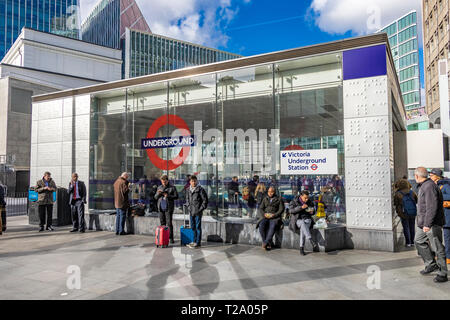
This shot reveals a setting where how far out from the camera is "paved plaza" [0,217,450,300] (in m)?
4.53

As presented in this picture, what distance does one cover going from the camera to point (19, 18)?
73.6 metres

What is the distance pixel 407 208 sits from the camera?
7.76 m

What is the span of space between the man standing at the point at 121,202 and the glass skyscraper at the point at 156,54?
82.4 metres

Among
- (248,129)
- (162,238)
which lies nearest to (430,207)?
(162,238)

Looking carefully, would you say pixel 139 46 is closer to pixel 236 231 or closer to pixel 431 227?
pixel 236 231

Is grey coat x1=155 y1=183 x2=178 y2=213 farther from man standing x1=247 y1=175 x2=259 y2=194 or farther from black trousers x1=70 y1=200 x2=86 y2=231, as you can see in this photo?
black trousers x1=70 y1=200 x2=86 y2=231

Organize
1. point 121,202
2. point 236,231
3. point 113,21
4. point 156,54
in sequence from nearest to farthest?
1. point 236,231
2. point 121,202
3. point 156,54
4. point 113,21

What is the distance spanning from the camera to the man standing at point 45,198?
9.95m

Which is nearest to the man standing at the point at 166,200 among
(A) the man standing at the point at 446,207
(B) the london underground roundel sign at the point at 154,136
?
(B) the london underground roundel sign at the point at 154,136

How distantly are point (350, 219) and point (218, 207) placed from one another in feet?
11.9

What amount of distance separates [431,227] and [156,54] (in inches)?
3722

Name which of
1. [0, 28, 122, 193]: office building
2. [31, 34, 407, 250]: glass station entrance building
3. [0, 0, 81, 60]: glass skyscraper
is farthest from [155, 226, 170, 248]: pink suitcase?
[0, 0, 81, 60]: glass skyscraper
